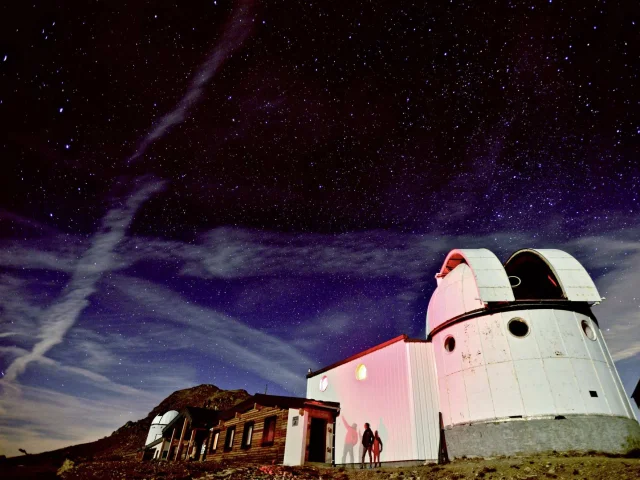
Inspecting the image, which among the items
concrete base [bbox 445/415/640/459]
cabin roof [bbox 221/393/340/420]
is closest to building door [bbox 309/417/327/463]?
cabin roof [bbox 221/393/340/420]

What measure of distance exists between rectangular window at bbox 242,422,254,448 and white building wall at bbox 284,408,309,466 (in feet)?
14.2

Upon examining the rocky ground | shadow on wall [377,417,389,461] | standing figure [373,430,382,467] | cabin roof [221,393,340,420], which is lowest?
the rocky ground

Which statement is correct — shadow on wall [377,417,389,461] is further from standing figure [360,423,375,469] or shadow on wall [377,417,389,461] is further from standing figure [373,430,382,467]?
standing figure [360,423,375,469]

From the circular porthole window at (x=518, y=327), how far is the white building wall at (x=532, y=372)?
0.41ft

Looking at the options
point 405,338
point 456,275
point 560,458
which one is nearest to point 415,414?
point 405,338

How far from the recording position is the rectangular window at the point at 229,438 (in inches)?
Answer: 827

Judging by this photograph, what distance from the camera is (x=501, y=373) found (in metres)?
11.1

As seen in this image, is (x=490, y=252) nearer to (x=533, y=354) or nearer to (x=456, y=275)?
(x=456, y=275)

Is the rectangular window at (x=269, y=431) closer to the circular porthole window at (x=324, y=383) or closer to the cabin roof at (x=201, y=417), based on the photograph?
the circular porthole window at (x=324, y=383)

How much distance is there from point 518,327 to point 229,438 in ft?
60.5

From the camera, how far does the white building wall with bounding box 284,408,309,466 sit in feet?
48.9

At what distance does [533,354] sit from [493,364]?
1235mm

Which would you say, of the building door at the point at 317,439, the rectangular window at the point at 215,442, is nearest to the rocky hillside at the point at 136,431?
the rectangular window at the point at 215,442

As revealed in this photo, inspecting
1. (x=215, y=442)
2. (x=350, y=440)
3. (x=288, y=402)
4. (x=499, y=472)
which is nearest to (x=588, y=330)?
(x=499, y=472)
